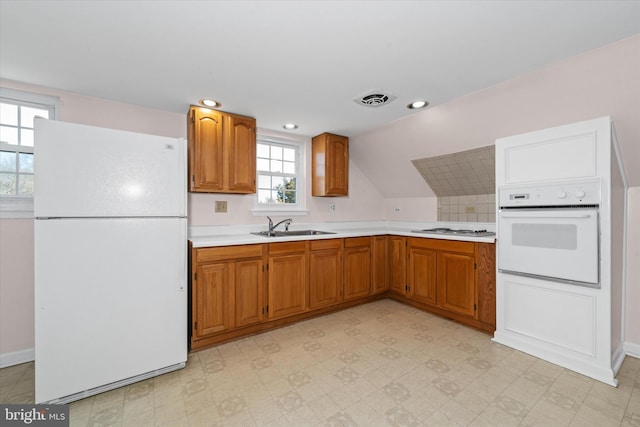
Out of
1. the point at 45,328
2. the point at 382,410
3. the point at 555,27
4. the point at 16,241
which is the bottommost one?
the point at 382,410

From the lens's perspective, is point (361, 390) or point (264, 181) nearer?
point (361, 390)

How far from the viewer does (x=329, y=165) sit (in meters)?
3.63

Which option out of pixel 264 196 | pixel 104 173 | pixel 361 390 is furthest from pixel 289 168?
pixel 361 390

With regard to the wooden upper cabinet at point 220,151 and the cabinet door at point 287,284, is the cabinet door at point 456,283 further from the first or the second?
the wooden upper cabinet at point 220,151

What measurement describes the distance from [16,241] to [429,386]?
3314 millimetres

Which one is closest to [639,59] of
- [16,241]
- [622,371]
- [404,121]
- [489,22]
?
[489,22]

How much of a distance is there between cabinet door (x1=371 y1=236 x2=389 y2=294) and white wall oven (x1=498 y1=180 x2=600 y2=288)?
4.56 ft

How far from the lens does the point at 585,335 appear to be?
1.99 metres

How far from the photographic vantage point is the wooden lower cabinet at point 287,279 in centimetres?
274

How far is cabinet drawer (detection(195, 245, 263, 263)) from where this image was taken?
236 centimetres

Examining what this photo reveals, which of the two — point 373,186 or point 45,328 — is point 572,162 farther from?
point 45,328

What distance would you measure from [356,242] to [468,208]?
1.50 meters

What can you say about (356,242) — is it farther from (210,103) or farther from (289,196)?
(210,103)

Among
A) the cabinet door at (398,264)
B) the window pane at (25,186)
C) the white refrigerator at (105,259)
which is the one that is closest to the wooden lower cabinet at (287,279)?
the white refrigerator at (105,259)
